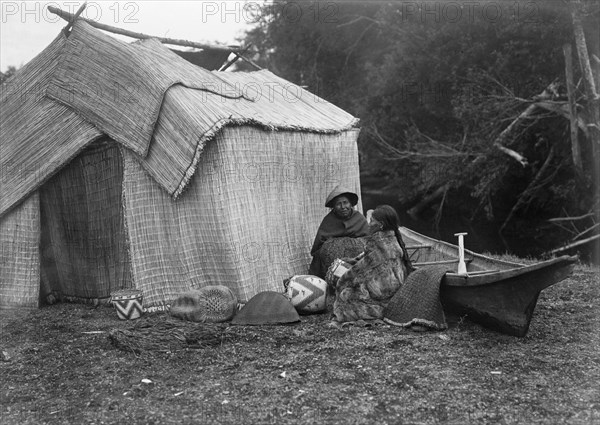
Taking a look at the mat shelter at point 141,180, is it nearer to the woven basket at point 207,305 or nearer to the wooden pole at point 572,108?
the woven basket at point 207,305

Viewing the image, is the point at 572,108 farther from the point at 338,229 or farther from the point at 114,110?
the point at 114,110

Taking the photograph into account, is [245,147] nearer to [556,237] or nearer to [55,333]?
[55,333]

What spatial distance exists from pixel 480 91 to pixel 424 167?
250 cm

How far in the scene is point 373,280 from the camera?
6.05 meters

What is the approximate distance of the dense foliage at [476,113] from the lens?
14.6 meters

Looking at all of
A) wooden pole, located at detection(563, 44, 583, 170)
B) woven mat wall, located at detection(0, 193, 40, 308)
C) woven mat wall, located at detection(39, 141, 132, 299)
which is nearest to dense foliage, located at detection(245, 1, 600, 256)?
wooden pole, located at detection(563, 44, 583, 170)

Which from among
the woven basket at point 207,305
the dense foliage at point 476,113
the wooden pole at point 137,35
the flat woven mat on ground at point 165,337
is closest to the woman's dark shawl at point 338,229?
the woven basket at point 207,305

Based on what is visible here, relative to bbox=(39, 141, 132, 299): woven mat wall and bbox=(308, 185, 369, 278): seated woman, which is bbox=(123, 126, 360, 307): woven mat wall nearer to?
bbox=(39, 141, 132, 299): woven mat wall

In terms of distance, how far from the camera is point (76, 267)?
7410 millimetres

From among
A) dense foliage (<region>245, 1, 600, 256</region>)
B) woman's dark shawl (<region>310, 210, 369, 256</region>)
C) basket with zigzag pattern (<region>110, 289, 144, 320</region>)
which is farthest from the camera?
dense foliage (<region>245, 1, 600, 256</region>)

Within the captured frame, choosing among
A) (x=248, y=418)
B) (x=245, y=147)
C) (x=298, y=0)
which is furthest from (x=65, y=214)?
(x=298, y=0)

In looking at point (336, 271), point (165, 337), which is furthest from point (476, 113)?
point (165, 337)

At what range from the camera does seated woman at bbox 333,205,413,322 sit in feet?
19.8

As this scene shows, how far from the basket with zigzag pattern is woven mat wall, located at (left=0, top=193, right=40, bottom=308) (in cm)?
116
